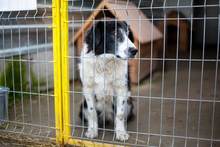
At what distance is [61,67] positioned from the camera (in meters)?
2.07

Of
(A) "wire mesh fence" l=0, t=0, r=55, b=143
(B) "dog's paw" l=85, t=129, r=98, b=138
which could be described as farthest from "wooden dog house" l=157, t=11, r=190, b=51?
(B) "dog's paw" l=85, t=129, r=98, b=138

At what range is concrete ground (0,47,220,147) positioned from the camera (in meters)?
2.04

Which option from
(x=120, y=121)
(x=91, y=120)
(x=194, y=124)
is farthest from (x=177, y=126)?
(x=91, y=120)

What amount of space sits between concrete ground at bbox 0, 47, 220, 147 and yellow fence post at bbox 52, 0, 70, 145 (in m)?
0.11

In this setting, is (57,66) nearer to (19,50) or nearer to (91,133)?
(19,50)

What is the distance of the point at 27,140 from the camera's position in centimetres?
220

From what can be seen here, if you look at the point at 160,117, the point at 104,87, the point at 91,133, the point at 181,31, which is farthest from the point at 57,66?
the point at 181,31

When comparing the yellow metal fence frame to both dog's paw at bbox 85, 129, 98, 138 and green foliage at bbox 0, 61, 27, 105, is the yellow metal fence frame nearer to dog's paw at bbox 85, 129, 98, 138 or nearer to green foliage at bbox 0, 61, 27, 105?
dog's paw at bbox 85, 129, 98, 138

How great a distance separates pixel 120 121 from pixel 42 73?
173cm

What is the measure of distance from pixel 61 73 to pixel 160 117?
1.58 m

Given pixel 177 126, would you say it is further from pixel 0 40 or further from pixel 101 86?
pixel 0 40

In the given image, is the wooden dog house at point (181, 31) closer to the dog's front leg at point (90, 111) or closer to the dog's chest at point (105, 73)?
the dog's chest at point (105, 73)

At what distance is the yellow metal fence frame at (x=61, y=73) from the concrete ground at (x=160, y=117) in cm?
10

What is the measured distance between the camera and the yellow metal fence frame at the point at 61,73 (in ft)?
6.57
